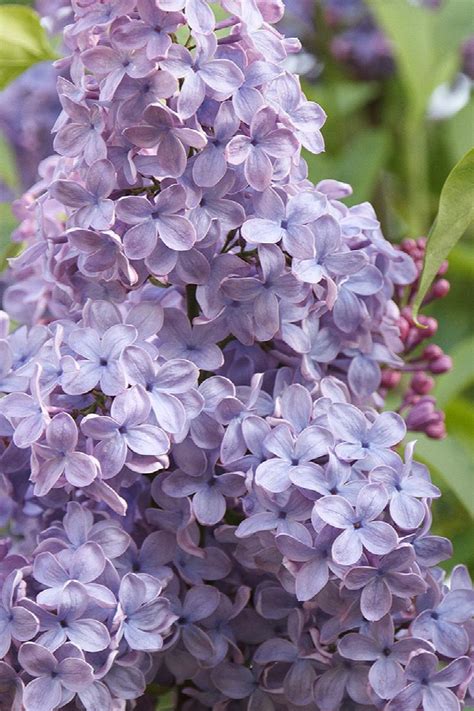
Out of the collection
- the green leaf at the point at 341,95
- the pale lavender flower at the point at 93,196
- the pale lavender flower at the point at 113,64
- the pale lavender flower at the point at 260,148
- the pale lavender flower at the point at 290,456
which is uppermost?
the pale lavender flower at the point at 113,64

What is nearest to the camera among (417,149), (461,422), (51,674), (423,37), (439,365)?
(51,674)

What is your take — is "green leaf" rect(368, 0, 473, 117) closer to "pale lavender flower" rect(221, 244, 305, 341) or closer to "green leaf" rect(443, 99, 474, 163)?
"green leaf" rect(443, 99, 474, 163)

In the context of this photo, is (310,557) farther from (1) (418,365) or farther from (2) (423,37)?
(2) (423,37)

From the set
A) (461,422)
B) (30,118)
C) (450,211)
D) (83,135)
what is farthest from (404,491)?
(30,118)

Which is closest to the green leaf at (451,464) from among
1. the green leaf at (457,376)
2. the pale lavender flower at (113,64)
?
the green leaf at (457,376)

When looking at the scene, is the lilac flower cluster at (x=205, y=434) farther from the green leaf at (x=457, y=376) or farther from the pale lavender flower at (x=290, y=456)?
the green leaf at (x=457, y=376)

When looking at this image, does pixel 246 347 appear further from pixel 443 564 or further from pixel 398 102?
pixel 398 102
